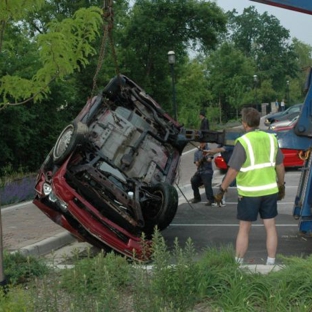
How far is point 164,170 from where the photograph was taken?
8781 mm

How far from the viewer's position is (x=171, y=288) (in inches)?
171

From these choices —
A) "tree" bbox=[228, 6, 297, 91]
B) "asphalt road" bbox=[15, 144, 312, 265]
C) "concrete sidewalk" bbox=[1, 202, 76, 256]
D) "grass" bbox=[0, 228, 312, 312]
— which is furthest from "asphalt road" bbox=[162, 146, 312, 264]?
"tree" bbox=[228, 6, 297, 91]

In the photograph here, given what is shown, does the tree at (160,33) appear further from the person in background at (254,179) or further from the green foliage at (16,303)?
the green foliage at (16,303)

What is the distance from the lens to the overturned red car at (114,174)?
723cm

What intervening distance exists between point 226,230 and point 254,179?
3.44 metres

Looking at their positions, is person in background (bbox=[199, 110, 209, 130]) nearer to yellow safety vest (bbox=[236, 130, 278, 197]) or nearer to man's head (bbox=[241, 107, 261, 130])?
man's head (bbox=[241, 107, 261, 130])


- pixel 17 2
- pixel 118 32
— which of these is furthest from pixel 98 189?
pixel 118 32

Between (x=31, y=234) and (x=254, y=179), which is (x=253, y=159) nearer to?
(x=254, y=179)

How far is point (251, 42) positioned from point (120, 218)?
373 feet

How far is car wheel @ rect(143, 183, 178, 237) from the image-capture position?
7.67m

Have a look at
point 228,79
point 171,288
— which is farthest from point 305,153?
point 228,79

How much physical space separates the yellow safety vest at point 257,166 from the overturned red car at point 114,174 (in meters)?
1.40

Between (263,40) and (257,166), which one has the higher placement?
(263,40)

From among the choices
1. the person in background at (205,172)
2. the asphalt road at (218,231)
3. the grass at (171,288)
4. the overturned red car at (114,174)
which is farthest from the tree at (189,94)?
the grass at (171,288)
